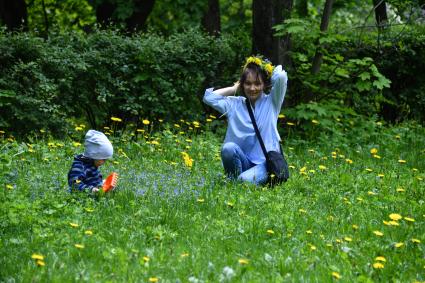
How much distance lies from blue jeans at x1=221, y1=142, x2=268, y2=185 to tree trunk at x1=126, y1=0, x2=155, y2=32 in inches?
332

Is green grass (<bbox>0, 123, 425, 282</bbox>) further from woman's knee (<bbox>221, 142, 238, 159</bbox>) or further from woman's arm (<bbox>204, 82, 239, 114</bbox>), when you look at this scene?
woman's arm (<bbox>204, 82, 239, 114</bbox>)

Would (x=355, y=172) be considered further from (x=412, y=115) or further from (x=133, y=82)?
(x=412, y=115)

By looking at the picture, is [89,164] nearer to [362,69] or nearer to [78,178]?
[78,178]

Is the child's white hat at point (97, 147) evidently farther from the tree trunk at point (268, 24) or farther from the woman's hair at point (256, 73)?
the tree trunk at point (268, 24)

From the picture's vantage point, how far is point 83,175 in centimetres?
578

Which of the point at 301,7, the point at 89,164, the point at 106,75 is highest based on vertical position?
the point at 301,7

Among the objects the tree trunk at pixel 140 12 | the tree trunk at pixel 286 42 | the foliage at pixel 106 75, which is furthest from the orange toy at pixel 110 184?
the tree trunk at pixel 140 12

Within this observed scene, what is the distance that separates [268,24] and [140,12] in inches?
221

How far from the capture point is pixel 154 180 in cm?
644

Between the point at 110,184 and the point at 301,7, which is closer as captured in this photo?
the point at 110,184

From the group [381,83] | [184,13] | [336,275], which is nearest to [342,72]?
[381,83]

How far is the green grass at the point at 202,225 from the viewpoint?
425cm

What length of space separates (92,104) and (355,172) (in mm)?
4197

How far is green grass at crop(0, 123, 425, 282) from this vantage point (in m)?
4.25
